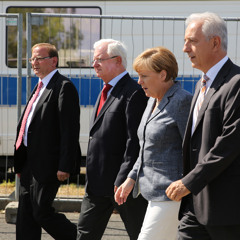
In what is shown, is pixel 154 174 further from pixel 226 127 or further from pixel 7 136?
pixel 7 136

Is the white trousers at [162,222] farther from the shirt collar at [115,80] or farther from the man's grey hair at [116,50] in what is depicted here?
the man's grey hair at [116,50]

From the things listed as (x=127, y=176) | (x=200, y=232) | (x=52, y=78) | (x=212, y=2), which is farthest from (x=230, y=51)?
(x=200, y=232)

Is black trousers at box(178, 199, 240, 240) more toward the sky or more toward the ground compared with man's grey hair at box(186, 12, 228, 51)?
more toward the ground

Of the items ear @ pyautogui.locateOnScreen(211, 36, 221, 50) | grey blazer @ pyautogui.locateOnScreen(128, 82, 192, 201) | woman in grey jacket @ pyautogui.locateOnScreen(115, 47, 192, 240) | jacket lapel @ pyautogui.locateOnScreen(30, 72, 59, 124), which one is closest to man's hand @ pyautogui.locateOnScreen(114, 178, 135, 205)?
woman in grey jacket @ pyautogui.locateOnScreen(115, 47, 192, 240)

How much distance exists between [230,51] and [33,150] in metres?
4.21

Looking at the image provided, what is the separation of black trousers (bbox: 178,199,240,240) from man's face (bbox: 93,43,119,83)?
1.39m

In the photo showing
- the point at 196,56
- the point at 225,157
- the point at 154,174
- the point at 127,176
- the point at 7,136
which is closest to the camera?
the point at 225,157

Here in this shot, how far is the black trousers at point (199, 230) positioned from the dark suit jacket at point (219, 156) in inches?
1.9

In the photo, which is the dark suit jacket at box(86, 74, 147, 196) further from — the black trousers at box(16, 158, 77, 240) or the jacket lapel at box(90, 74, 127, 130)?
the black trousers at box(16, 158, 77, 240)

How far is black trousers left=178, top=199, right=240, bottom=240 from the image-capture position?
306 cm

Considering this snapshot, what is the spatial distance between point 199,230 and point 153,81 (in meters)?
0.98

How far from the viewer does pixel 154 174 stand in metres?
3.57

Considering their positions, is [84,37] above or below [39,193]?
above

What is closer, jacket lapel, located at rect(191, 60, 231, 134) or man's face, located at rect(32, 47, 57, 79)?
jacket lapel, located at rect(191, 60, 231, 134)
